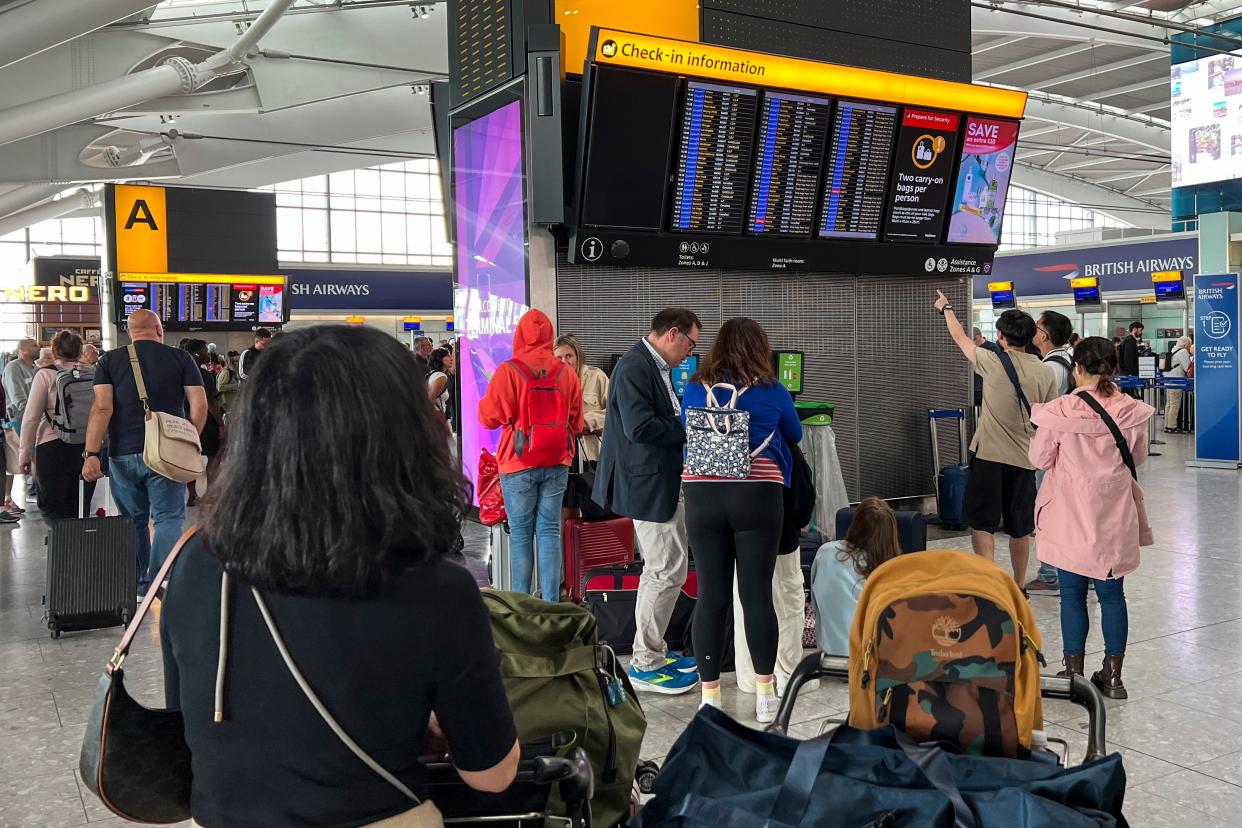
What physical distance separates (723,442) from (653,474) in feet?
2.25

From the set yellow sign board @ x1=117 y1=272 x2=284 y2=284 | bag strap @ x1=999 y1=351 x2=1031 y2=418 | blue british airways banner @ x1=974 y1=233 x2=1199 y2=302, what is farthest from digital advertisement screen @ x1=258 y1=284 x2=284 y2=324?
blue british airways banner @ x1=974 y1=233 x2=1199 y2=302

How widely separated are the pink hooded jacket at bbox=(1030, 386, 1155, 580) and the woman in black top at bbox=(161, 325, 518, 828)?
3664mm

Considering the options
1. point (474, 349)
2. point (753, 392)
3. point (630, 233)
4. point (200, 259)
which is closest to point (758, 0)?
point (630, 233)

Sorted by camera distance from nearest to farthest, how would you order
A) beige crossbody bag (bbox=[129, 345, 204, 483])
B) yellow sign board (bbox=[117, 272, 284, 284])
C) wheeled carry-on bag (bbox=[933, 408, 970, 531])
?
beige crossbody bag (bbox=[129, 345, 204, 483])
wheeled carry-on bag (bbox=[933, 408, 970, 531])
yellow sign board (bbox=[117, 272, 284, 284])

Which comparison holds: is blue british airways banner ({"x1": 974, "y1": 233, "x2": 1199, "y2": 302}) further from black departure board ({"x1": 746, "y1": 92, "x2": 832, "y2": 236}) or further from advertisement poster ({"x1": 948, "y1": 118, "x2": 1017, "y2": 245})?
black departure board ({"x1": 746, "y1": 92, "x2": 832, "y2": 236})

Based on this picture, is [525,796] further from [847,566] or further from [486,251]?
[486,251]

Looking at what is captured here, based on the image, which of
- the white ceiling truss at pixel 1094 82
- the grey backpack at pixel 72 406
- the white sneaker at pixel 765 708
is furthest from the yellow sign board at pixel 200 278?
the white sneaker at pixel 765 708

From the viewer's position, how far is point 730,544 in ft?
13.9

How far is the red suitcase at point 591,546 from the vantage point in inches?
239

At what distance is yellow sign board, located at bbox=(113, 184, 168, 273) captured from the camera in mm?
15469

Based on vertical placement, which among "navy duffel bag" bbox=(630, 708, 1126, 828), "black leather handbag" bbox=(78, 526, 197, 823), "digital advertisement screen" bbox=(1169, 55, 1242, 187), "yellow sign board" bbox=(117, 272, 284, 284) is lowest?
"navy duffel bag" bbox=(630, 708, 1126, 828)

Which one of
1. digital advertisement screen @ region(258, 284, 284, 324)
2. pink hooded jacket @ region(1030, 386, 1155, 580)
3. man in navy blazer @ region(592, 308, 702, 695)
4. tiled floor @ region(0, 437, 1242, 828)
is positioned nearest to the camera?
tiled floor @ region(0, 437, 1242, 828)

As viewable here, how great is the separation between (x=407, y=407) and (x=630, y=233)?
5.51m

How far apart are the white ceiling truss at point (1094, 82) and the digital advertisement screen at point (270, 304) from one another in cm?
1228
